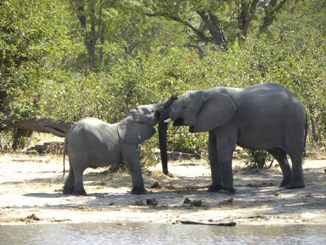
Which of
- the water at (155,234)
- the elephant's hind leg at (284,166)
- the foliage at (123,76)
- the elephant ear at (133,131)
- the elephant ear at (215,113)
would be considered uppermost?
the foliage at (123,76)

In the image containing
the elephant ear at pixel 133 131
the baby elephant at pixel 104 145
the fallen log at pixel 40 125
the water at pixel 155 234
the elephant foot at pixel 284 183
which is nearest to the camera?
the water at pixel 155 234

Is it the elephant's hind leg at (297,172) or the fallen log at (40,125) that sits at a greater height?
the fallen log at (40,125)

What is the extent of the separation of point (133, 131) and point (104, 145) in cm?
61

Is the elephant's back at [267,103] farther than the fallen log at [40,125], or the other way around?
the fallen log at [40,125]

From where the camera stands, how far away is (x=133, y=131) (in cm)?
1599

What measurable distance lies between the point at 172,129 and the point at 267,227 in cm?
798

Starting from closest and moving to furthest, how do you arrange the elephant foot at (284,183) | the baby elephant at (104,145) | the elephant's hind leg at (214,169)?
1. the baby elephant at (104,145)
2. the elephant's hind leg at (214,169)
3. the elephant foot at (284,183)

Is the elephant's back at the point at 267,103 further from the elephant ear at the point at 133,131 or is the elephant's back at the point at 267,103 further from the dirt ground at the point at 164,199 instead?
the elephant ear at the point at 133,131

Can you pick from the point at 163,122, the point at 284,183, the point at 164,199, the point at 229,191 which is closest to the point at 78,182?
the point at 164,199

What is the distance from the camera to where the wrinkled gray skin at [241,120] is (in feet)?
52.7

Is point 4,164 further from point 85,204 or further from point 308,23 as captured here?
point 308,23

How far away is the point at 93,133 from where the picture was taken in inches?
617

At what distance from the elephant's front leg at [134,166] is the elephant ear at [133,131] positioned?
14cm

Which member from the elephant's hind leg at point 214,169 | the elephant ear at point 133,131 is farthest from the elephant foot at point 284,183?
the elephant ear at point 133,131
